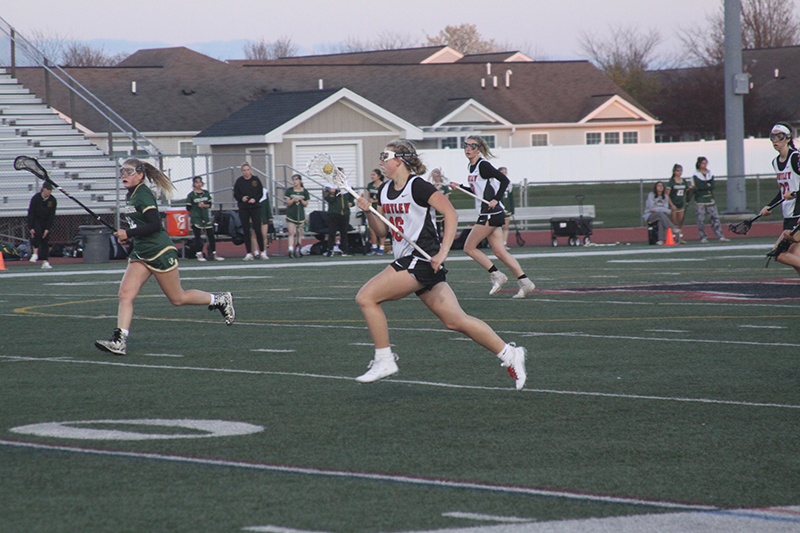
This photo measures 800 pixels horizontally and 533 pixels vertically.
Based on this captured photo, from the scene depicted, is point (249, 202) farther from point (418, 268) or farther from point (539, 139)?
point (539, 139)

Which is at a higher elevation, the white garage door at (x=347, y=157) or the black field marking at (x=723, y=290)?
the white garage door at (x=347, y=157)

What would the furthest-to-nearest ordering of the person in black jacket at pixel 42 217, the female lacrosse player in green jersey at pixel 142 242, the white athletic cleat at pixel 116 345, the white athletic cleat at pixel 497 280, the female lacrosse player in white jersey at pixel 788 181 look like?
the person in black jacket at pixel 42 217 → the white athletic cleat at pixel 497 280 → the female lacrosse player in white jersey at pixel 788 181 → the female lacrosse player in green jersey at pixel 142 242 → the white athletic cleat at pixel 116 345

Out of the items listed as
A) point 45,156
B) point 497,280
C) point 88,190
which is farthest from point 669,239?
point 45,156

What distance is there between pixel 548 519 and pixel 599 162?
4952 cm

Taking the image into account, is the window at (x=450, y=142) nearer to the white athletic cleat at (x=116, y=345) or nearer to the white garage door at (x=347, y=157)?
the white garage door at (x=347, y=157)

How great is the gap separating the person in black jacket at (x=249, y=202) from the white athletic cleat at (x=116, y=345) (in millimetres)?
14669

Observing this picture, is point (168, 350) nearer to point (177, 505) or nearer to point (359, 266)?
point (177, 505)

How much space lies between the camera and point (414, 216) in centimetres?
767

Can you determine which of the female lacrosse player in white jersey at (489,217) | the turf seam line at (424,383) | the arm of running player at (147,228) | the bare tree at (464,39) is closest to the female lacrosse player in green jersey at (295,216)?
the female lacrosse player in white jersey at (489,217)

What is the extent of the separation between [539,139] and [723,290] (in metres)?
43.1

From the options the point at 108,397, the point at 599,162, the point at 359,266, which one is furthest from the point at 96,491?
the point at 599,162

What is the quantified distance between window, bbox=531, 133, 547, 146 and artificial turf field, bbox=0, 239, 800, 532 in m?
43.8

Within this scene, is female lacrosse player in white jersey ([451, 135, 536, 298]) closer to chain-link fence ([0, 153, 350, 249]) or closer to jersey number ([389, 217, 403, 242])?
jersey number ([389, 217, 403, 242])

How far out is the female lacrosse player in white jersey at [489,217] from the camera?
46.8ft
